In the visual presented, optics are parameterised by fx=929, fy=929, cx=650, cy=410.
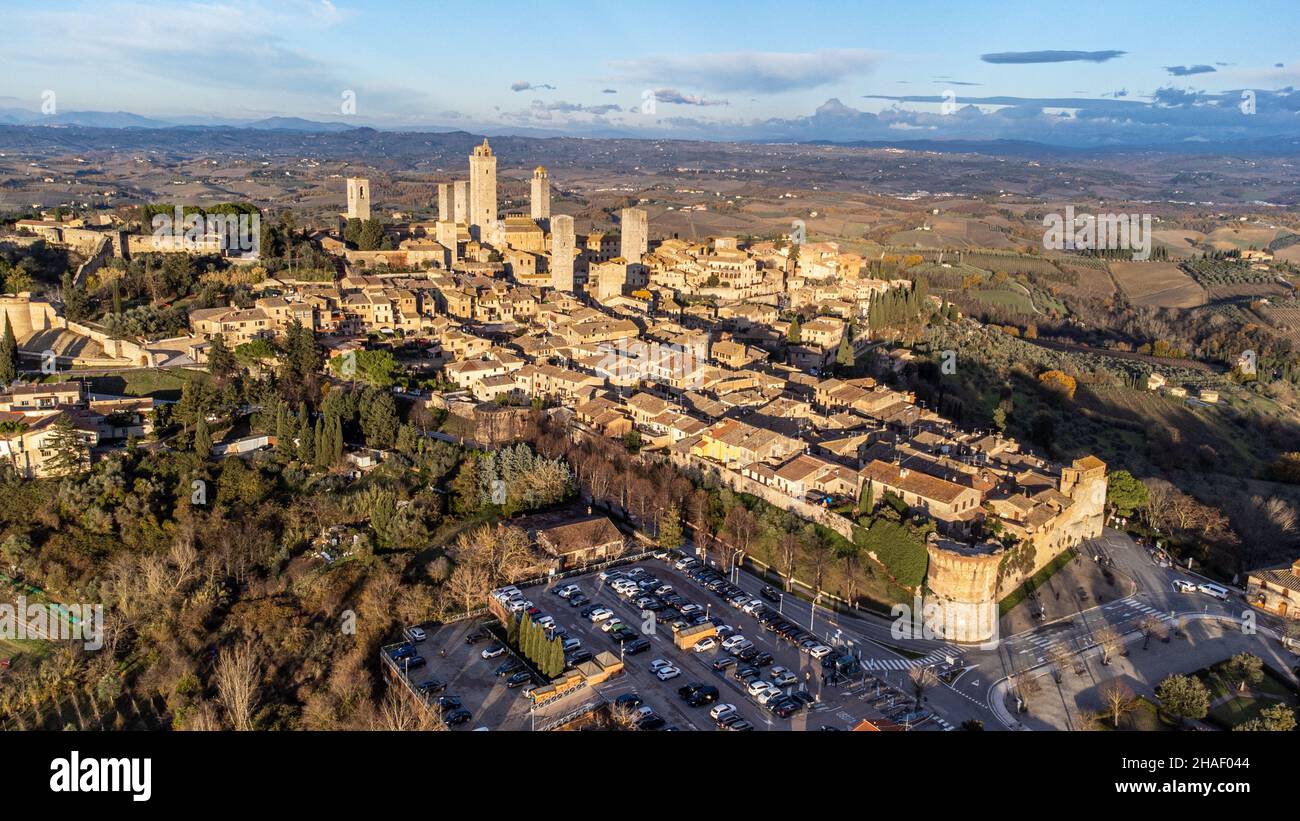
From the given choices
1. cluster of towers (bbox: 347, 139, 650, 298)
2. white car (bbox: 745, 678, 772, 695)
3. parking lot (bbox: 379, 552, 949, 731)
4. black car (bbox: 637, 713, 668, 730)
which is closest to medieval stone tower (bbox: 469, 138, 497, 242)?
cluster of towers (bbox: 347, 139, 650, 298)

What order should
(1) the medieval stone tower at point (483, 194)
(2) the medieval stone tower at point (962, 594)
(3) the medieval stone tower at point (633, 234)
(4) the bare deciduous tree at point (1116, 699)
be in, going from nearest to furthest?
(4) the bare deciduous tree at point (1116, 699) → (2) the medieval stone tower at point (962, 594) → (3) the medieval stone tower at point (633, 234) → (1) the medieval stone tower at point (483, 194)

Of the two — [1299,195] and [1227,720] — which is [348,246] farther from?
[1299,195]

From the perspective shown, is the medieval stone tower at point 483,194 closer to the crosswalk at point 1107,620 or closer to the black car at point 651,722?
the crosswalk at point 1107,620

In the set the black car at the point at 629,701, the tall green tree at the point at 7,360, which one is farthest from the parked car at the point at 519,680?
the tall green tree at the point at 7,360

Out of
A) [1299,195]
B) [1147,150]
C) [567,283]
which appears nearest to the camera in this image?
[567,283]

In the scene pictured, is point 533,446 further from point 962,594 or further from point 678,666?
point 962,594
